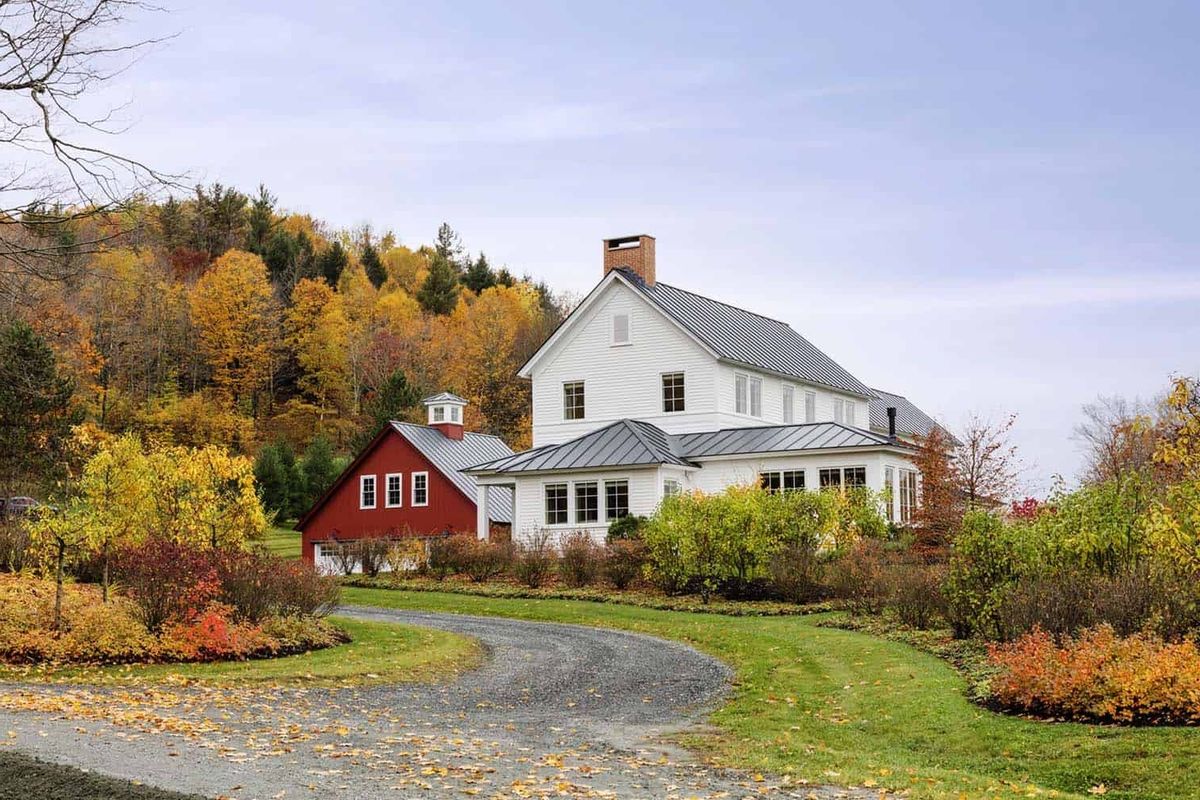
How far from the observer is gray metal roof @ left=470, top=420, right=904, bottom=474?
3284 centimetres

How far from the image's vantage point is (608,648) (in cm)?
1867

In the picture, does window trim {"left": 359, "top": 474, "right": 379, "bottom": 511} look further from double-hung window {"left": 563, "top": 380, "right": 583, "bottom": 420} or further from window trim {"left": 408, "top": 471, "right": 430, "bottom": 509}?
double-hung window {"left": 563, "top": 380, "right": 583, "bottom": 420}

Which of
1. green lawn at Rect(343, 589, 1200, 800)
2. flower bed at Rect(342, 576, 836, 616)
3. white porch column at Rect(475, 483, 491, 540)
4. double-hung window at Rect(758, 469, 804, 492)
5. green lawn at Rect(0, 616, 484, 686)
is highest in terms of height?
double-hung window at Rect(758, 469, 804, 492)

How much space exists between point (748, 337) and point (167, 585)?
89.1 ft

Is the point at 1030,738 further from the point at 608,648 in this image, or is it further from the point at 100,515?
the point at 100,515

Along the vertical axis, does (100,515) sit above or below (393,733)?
above

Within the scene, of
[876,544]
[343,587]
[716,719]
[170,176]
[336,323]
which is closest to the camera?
[716,719]

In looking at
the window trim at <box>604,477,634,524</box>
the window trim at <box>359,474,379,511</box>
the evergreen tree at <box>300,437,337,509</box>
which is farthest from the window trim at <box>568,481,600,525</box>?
the evergreen tree at <box>300,437,337,509</box>

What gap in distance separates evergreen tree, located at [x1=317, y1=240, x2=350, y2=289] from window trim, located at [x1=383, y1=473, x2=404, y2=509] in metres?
36.4

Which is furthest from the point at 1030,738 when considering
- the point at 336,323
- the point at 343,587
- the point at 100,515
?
the point at 336,323

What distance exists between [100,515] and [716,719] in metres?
10.1

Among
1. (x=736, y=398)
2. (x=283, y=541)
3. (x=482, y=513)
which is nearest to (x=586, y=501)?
(x=482, y=513)

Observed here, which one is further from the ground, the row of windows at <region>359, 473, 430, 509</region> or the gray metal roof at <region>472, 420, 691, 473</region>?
the gray metal roof at <region>472, 420, 691, 473</region>

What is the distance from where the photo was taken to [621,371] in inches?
Result: 1523
